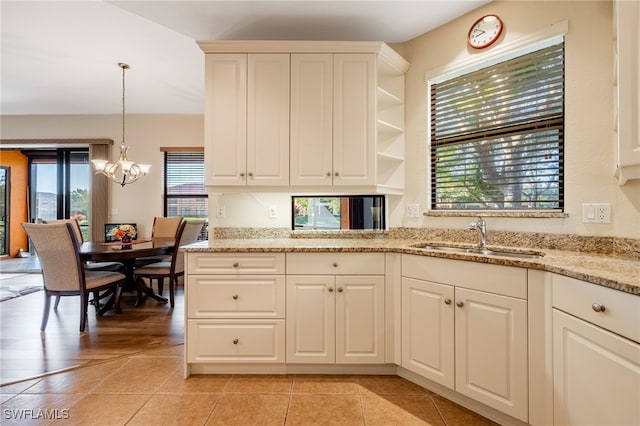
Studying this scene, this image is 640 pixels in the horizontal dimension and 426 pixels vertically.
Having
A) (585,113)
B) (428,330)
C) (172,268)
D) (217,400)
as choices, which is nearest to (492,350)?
(428,330)

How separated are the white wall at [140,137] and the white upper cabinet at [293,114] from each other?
3.31 m

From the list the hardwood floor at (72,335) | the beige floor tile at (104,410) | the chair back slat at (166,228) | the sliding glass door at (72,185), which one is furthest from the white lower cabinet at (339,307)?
the sliding glass door at (72,185)

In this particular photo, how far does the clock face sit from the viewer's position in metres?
2.12

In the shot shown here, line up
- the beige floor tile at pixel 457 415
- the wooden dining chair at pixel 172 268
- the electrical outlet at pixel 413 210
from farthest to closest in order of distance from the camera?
the wooden dining chair at pixel 172 268 < the electrical outlet at pixel 413 210 < the beige floor tile at pixel 457 415

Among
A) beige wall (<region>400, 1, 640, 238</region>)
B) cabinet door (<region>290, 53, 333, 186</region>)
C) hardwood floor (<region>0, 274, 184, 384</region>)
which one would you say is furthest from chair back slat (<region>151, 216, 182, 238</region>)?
beige wall (<region>400, 1, 640, 238</region>)

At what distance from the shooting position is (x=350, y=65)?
7.55 feet

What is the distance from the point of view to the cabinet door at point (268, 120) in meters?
2.32

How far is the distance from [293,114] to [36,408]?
243 cm

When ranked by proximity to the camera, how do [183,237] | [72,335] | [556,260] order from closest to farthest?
[556,260], [72,335], [183,237]

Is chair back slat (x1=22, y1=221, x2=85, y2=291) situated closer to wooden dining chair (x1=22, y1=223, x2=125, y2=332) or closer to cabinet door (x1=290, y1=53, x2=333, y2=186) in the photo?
wooden dining chair (x1=22, y1=223, x2=125, y2=332)

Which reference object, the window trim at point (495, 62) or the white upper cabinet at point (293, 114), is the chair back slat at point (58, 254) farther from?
the window trim at point (495, 62)

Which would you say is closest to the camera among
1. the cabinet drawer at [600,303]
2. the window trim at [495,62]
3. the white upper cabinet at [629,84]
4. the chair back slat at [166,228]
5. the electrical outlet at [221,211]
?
the cabinet drawer at [600,303]

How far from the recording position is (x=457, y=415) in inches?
67.7

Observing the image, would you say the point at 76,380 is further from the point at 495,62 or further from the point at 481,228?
the point at 495,62
